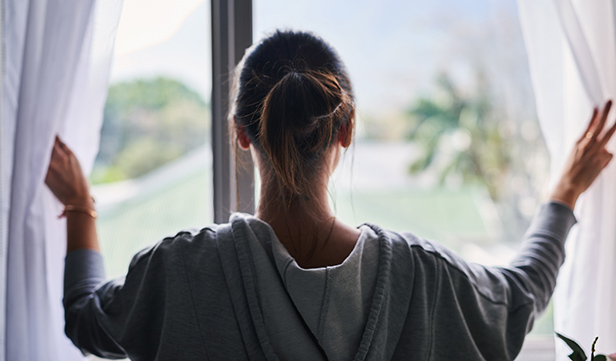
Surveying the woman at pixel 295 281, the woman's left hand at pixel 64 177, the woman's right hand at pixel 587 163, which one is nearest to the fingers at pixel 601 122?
the woman's right hand at pixel 587 163

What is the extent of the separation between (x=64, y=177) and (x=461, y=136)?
15.0 feet

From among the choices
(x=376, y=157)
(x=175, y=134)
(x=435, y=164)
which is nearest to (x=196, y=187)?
(x=175, y=134)

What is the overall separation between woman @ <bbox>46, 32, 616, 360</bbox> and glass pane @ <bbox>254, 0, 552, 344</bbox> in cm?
103

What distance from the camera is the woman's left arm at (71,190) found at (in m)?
0.94

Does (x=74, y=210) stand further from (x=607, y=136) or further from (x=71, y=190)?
(x=607, y=136)

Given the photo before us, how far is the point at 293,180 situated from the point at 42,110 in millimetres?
501

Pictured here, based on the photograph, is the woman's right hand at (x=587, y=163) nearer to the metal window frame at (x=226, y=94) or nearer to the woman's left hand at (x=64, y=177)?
the metal window frame at (x=226, y=94)

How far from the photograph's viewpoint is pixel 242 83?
86 centimetres

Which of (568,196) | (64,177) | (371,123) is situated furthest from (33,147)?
(371,123)

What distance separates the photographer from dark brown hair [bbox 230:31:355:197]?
766 millimetres

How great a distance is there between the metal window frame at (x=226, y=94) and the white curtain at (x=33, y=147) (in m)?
0.29

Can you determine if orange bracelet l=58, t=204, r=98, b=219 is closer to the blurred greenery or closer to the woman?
the woman

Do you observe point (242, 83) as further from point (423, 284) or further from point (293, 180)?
point (423, 284)

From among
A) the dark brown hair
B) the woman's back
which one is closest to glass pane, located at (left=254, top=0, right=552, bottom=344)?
the dark brown hair
